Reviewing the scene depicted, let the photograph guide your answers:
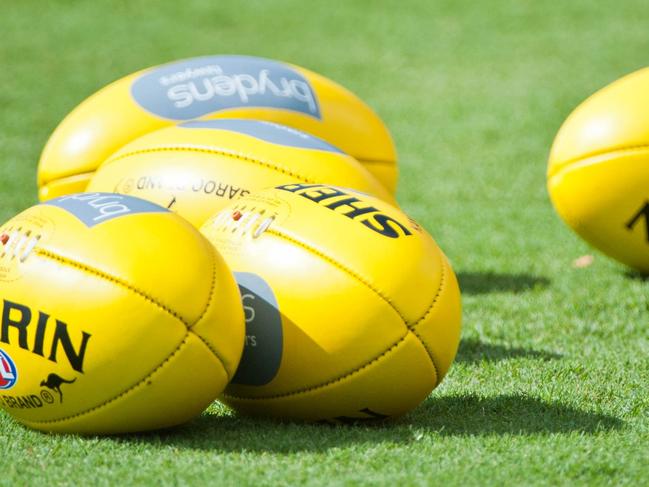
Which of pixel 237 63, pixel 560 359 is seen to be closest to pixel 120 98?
pixel 237 63

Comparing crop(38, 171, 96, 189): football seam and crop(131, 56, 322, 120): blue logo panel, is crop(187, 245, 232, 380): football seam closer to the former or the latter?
crop(131, 56, 322, 120): blue logo panel

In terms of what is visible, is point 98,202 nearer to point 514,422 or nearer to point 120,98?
point 514,422

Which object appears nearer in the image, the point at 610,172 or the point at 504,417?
the point at 504,417

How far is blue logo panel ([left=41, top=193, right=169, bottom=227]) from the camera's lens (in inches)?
142

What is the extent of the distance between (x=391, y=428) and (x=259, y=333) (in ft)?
1.67

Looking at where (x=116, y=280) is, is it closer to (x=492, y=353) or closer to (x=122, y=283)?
(x=122, y=283)

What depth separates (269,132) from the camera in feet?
15.7

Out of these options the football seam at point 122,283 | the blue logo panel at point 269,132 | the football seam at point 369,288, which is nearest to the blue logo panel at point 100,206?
the football seam at point 122,283

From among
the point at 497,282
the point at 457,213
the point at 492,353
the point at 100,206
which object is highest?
the point at 100,206

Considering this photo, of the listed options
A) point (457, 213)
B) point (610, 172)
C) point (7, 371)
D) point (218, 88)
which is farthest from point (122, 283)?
point (457, 213)

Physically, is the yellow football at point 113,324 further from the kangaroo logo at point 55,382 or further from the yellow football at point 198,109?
the yellow football at point 198,109

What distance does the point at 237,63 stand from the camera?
5.80 m

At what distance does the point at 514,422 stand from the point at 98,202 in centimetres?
147

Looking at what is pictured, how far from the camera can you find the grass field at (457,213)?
3.35m
